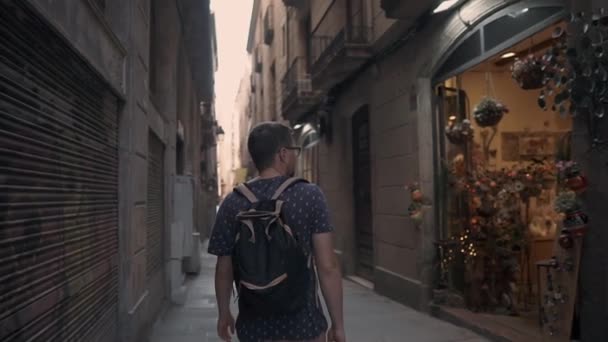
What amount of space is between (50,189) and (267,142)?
1456 millimetres

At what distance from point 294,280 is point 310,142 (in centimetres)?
1401

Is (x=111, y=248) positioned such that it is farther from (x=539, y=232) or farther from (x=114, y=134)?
(x=539, y=232)

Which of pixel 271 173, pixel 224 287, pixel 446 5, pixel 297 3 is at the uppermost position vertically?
pixel 297 3

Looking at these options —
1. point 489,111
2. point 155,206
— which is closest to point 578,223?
point 489,111

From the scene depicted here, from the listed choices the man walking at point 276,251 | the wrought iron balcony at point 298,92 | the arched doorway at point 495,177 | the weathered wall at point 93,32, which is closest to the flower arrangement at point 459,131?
the arched doorway at point 495,177

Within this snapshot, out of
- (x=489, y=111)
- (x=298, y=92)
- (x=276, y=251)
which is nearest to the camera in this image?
(x=276, y=251)

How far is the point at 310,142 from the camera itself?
16.3 metres

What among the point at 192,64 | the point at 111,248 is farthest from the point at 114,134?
the point at 192,64

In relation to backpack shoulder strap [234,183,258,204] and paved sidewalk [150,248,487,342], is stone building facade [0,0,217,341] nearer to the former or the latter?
paved sidewalk [150,248,487,342]

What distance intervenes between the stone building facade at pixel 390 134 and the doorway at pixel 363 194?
22mm

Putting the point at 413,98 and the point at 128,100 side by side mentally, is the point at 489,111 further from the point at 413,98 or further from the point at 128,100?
the point at 128,100

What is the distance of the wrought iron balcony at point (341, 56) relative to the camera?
993 cm

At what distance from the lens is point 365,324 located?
718 centimetres

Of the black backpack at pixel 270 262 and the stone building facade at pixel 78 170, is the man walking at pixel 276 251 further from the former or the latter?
the stone building facade at pixel 78 170
